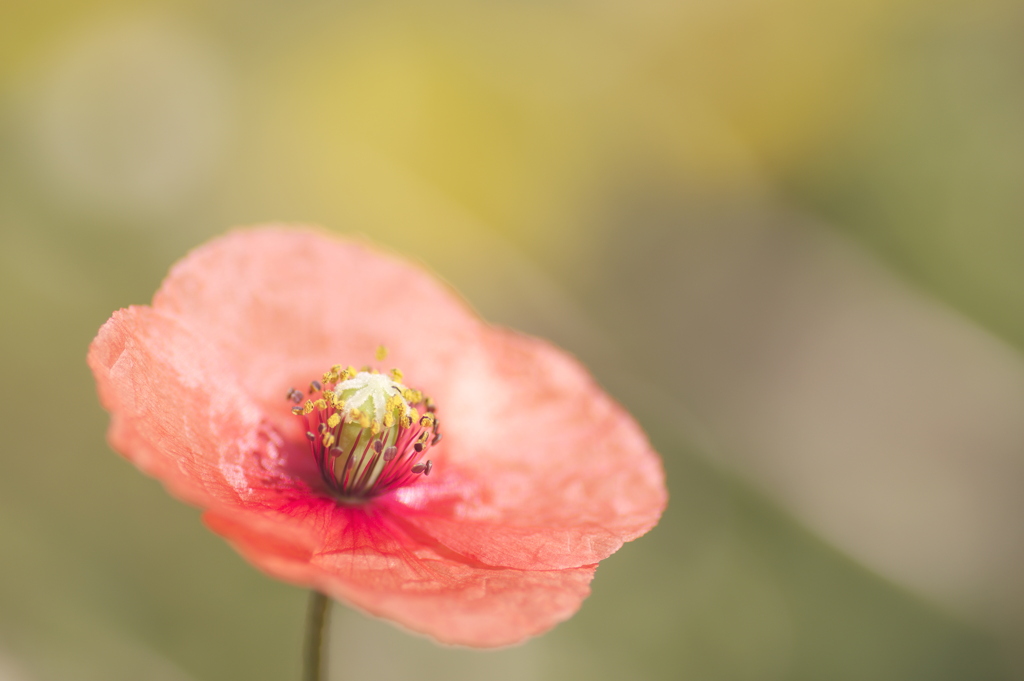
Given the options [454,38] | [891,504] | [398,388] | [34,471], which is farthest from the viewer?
[454,38]

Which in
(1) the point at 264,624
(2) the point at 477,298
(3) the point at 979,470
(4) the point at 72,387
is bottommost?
(1) the point at 264,624

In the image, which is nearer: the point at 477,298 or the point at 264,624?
the point at 264,624

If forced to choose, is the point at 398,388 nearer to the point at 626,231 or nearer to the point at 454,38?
the point at 454,38

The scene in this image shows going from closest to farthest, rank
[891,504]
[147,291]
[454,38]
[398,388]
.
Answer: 1. [398,388]
2. [147,291]
3. [891,504]
4. [454,38]

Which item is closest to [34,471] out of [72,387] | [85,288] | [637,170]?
[72,387]

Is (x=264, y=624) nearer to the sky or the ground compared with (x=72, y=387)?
nearer to the ground

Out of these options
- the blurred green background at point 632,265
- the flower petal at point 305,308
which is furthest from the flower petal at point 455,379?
the blurred green background at point 632,265

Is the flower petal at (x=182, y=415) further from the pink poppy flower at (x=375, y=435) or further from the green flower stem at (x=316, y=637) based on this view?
the green flower stem at (x=316, y=637)
